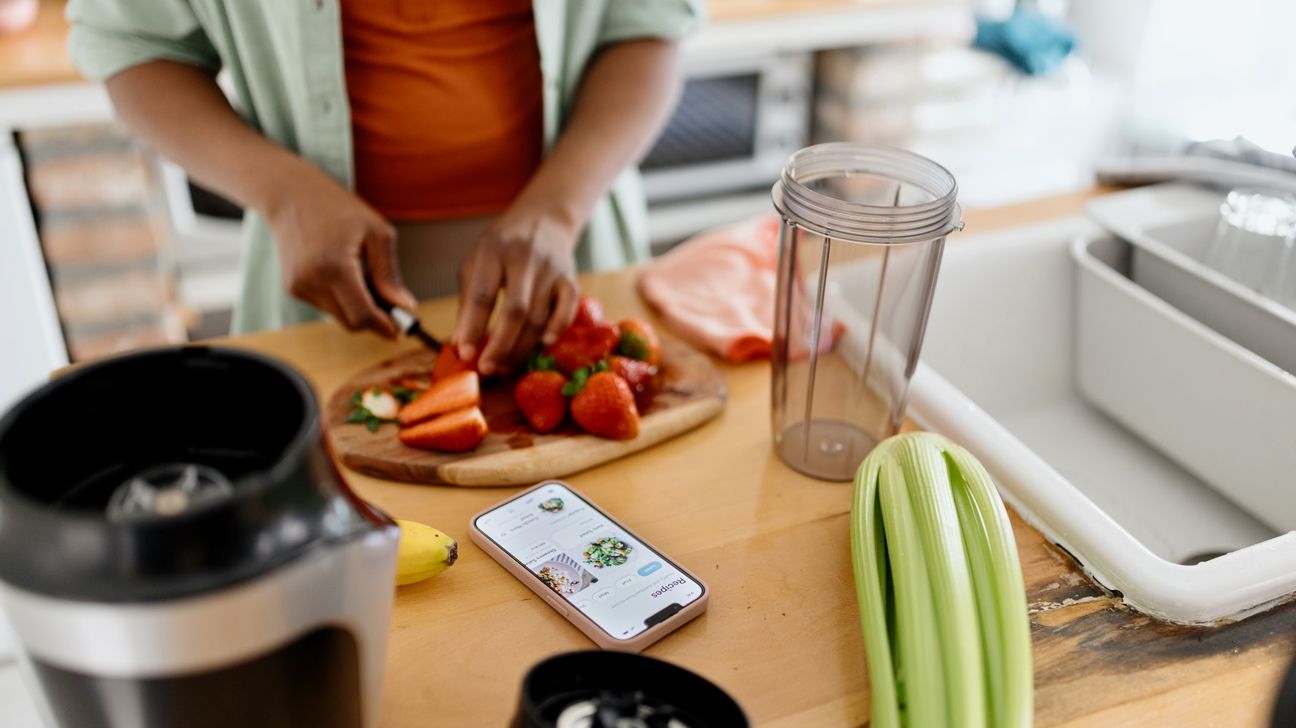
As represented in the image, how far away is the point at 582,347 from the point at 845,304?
25 cm

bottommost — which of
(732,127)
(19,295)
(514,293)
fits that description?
(19,295)

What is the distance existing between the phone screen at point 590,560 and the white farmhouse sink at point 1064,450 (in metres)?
0.29

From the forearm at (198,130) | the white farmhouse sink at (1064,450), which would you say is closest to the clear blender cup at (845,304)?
the white farmhouse sink at (1064,450)

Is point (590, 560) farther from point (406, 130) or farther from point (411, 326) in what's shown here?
point (406, 130)

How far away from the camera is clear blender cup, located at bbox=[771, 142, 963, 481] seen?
82 centimetres

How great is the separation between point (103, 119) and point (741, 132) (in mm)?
1447

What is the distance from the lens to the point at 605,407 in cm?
87

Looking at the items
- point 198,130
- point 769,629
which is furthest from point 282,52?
point 769,629

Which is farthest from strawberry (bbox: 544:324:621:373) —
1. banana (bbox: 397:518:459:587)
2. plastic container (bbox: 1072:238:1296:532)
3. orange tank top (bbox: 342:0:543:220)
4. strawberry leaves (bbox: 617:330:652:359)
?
plastic container (bbox: 1072:238:1296:532)

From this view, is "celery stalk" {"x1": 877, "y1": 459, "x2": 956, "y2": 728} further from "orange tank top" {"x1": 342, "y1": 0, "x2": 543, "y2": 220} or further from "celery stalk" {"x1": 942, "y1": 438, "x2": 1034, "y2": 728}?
"orange tank top" {"x1": 342, "y1": 0, "x2": 543, "y2": 220}

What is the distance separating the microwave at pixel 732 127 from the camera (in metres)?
2.47

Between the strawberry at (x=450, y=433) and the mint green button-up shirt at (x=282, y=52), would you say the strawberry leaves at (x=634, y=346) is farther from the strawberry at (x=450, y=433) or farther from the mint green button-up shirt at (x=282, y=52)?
the mint green button-up shirt at (x=282, y=52)

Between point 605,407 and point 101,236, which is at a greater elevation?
point 605,407

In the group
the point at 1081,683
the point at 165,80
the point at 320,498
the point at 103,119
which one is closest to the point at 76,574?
the point at 320,498
